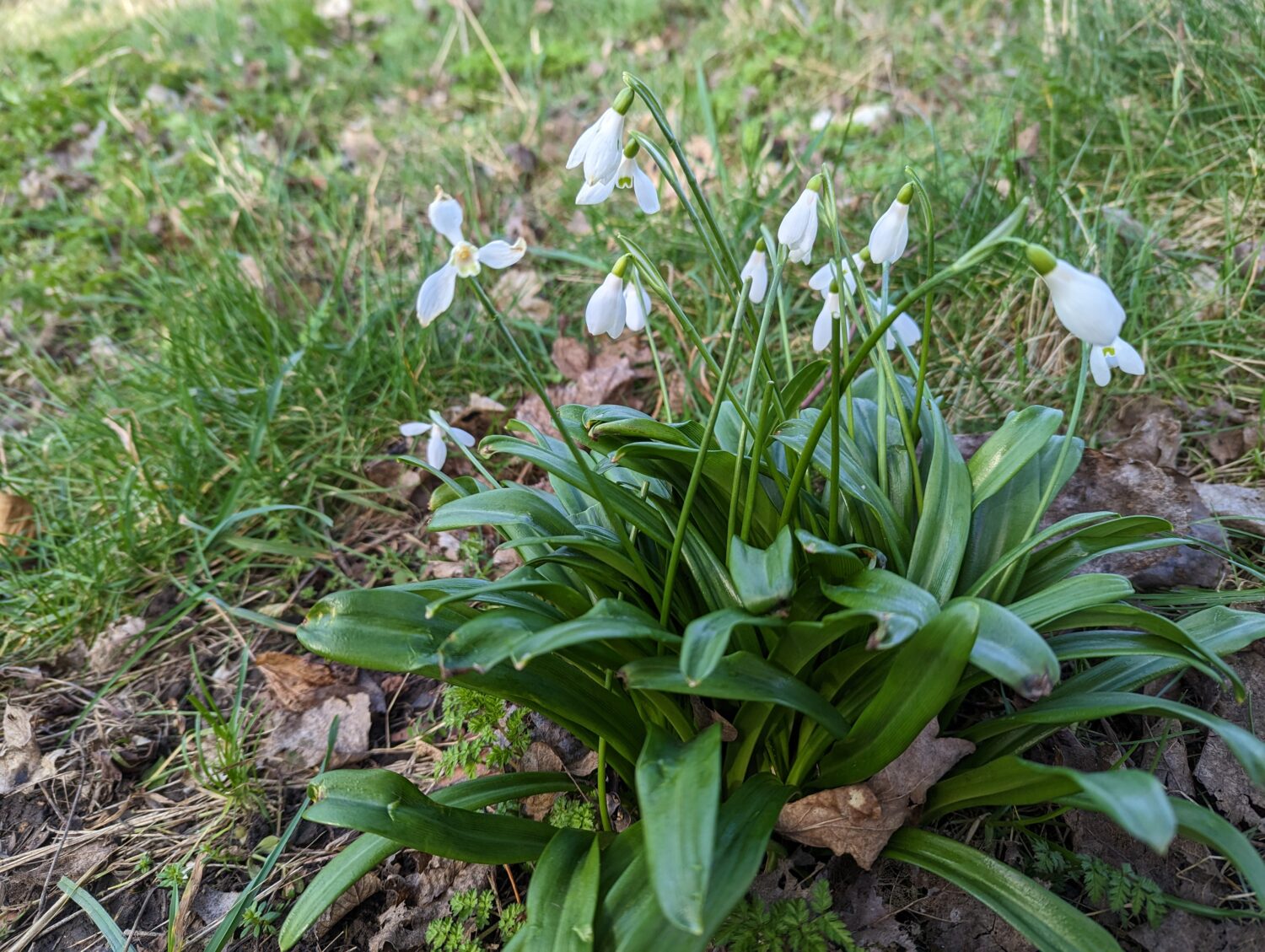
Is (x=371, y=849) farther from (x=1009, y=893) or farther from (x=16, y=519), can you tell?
(x=16, y=519)

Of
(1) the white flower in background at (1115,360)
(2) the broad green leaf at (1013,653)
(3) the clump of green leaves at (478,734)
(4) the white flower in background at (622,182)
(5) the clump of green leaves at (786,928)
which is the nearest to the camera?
(2) the broad green leaf at (1013,653)

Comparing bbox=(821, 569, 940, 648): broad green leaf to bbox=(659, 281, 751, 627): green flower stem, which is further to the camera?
bbox=(659, 281, 751, 627): green flower stem

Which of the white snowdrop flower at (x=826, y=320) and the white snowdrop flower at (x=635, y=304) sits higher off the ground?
the white snowdrop flower at (x=635, y=304)

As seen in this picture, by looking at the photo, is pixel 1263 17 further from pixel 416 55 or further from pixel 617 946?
pixel 416 55

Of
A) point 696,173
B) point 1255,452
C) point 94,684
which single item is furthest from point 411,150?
point 1255,452

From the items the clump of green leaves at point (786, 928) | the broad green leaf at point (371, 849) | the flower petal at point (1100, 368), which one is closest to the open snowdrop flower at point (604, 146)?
the flower petal at point (1100, 368)

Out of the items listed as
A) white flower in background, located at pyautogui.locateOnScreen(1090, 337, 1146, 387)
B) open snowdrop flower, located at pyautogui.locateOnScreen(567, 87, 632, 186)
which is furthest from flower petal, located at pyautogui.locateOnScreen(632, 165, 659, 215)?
white flower in background, located at pyautogui.locateOnScreen(1090, 337, 1146, 387)

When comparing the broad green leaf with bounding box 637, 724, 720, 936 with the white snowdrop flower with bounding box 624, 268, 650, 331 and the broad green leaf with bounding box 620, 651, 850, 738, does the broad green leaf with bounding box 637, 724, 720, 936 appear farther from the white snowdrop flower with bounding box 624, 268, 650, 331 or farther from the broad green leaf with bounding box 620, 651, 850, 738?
the white snowdrop flower with bounding box 624, 268, 650, 331

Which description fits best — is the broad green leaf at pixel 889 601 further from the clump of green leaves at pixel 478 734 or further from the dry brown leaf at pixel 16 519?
the dry brown leaf at pixel 16 519
